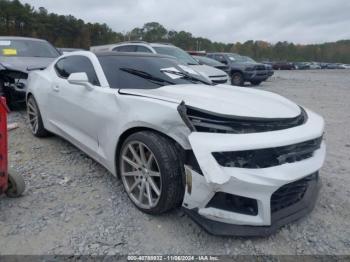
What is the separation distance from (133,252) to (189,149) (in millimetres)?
870

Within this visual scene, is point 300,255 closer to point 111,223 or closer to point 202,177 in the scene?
point 202,177

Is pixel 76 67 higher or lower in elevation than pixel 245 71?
lower

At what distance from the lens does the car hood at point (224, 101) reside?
2.41 meters

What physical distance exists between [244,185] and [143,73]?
1.83m

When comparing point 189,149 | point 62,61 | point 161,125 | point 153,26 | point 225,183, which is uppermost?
point 153,26

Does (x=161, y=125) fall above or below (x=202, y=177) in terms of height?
above

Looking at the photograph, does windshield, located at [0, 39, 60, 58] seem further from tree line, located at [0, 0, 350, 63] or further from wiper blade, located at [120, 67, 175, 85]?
tree line, located at [0, 0, 350, 63]

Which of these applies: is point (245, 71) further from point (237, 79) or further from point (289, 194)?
point (289, 194)

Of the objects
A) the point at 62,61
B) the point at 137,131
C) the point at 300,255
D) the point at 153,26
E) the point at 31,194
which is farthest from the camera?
the point at 153,26

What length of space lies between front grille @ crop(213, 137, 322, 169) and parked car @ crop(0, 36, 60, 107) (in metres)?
4.99

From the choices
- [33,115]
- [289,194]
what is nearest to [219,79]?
[33,115]

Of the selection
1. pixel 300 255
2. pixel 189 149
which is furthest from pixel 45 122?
pixel 300 255

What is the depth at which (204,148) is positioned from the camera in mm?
2102

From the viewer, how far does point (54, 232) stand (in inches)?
96.3
